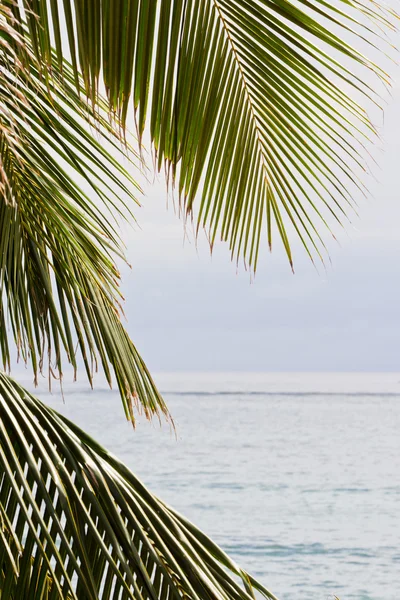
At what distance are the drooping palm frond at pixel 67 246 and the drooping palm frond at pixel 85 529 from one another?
0.49 m

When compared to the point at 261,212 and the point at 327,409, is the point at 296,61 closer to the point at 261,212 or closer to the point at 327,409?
the point at 261,212

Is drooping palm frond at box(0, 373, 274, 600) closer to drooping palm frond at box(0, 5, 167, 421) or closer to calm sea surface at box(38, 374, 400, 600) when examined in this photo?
drooping palm frond at box(0, 5, 167, 421)

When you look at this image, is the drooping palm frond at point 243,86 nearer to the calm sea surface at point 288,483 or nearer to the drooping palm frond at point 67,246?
the drooping palm frond at point 67,246

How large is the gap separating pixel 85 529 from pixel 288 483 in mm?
17902

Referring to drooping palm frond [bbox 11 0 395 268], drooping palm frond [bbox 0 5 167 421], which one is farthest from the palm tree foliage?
drooping palm frond [bbox 0 5 167 421]

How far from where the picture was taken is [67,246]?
4.94 feet

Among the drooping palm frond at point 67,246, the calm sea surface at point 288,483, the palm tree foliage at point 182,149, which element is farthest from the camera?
the calm sea surface at point 288,483

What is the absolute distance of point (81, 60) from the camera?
95 centimetres

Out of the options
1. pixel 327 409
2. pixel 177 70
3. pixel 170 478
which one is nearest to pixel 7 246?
pixel 177 70

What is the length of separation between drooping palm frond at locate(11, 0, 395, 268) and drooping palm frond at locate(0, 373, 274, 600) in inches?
15.7

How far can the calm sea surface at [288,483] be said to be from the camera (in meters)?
10.7

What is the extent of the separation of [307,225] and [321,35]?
0.31 meters

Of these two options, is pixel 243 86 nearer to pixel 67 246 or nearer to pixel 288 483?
pixel 67 246

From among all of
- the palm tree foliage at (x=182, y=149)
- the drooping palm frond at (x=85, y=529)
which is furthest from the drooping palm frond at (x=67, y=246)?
the drooping palm frond at (x=85, y=529)
